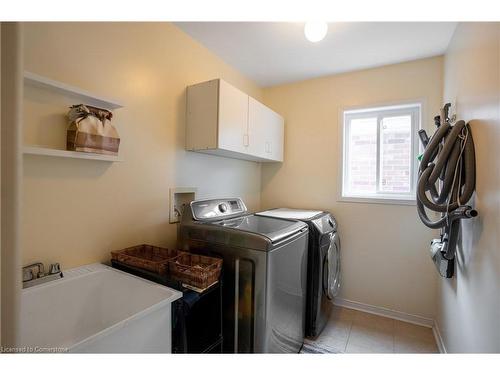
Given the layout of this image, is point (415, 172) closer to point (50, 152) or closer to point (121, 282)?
point (121, 282)

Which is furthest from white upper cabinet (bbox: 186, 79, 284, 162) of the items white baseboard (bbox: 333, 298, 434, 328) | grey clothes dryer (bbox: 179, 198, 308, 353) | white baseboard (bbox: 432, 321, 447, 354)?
white baseboard (bbox: 432, 321, 447, 354)

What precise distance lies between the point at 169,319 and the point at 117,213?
29.7 inches

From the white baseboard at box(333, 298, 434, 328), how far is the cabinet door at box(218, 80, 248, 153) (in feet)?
6.49

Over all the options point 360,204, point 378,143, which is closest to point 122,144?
point 360,204

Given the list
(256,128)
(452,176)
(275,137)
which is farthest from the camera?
(275,137)

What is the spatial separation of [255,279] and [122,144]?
1.16 m

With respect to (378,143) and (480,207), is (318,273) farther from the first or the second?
(378,143)

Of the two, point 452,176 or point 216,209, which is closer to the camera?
point 452,176

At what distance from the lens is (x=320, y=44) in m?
1.92

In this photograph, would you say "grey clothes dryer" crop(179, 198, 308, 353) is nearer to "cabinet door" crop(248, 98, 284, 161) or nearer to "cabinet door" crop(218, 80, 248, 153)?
"cabinet door" crop(218, 80, 248, 153)

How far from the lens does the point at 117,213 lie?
141 cm

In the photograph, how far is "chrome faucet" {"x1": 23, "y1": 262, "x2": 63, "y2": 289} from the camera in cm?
102

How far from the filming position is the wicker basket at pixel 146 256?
1.19 m

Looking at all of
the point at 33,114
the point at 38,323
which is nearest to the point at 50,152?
the point at 33,114
